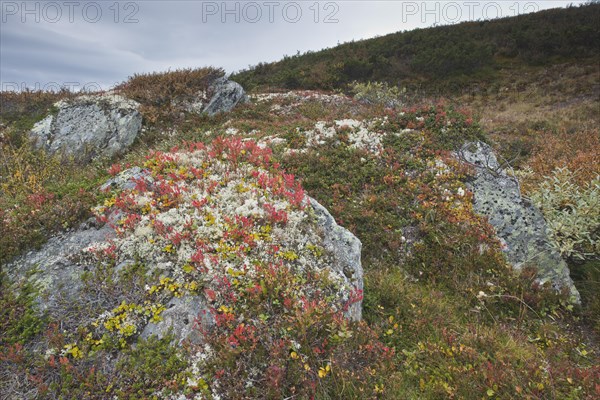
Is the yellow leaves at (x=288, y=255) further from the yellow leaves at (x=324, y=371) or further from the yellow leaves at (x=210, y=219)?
the yellow leaves at (x=324, y=371)

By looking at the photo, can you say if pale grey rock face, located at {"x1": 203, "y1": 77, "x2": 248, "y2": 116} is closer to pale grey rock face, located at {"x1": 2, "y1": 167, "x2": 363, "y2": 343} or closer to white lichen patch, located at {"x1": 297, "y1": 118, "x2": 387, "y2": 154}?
white lichen patch, located at {"x1": 297, "y1": 118, "x2": 387, "y2": 154}

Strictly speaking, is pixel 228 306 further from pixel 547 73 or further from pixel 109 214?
pixel 547 73

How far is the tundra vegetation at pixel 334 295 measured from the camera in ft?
14.0

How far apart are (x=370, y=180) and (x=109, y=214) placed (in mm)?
6581

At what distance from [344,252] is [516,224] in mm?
4747

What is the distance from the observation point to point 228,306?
4762mm

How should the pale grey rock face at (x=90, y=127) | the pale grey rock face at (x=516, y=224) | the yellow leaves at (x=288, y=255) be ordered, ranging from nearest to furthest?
1. the yellow leaves at (x=288, y=255)
2. the pale grey rock face at (x=516, y=224)
3. the pale grey rock face at (x=90, y=127)

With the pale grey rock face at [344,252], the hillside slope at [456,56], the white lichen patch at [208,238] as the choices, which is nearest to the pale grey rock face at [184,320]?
the white lichen patch at [208,238]

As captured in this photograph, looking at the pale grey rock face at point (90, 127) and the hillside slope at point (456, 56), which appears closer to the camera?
the pale grey rock face at point (90, 127)

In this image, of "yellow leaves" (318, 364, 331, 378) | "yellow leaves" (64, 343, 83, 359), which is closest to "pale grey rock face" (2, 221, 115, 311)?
"yellow leaves" (64, 343, 83, 359)

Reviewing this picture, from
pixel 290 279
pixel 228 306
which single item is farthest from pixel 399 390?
pixel 228 306

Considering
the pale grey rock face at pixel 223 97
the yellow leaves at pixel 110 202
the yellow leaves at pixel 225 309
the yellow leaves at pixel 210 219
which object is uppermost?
the pale grey rock face at pixel 223 97

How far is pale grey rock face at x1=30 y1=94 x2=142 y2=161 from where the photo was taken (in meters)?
15.2

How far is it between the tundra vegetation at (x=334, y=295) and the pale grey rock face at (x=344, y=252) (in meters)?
0.39
